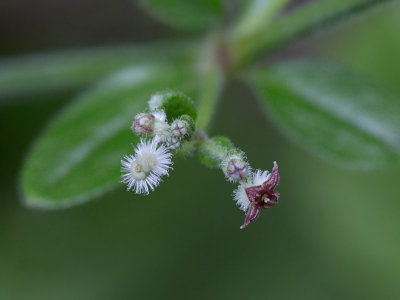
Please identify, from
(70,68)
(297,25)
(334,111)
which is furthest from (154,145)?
(70,68)

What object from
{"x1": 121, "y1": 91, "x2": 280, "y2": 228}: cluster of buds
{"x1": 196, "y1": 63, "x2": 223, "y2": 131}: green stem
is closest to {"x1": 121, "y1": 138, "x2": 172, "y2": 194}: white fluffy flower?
{"x1": 121, "y1": 91, "x2": 280, "y2": 228}: cluster of buds

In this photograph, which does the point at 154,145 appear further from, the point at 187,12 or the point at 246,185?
the point at 187,12

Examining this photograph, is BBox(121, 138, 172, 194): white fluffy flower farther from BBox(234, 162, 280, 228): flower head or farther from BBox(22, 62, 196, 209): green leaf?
BBox(22, 62, 196, 209): green leaf

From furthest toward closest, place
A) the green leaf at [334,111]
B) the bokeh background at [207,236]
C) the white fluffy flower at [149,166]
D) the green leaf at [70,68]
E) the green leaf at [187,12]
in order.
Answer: the bokeh background at [207,236], the green leaf at [70,68], the green leaf at [187,12], the green leaf at [334,111], the white fluffy flower at [149,166]

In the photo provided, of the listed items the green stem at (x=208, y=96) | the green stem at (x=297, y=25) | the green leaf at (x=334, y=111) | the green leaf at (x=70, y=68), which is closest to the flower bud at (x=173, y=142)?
the green stem at (x=208, y=96)

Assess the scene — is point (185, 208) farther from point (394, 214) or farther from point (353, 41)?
point (353, 41)

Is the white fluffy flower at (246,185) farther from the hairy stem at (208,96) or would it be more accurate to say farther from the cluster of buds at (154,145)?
the hairy stem at (208,96)

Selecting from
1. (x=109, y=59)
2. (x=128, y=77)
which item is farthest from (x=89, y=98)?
(x=109, y=59)
